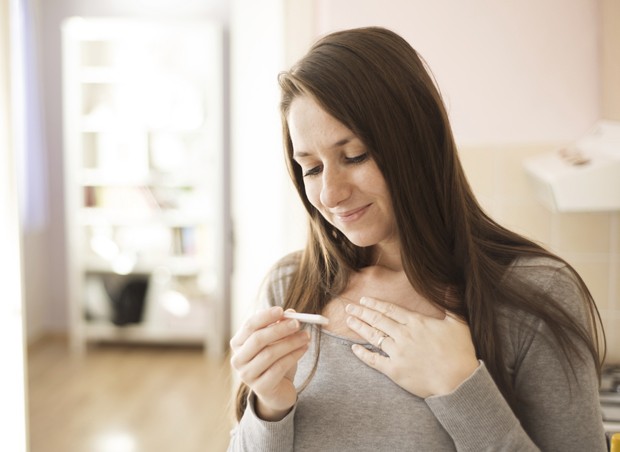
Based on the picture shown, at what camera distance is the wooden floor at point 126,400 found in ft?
11.3

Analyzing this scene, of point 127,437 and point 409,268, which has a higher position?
point 409,268

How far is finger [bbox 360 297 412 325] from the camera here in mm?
1065

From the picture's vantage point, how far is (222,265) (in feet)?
16.3

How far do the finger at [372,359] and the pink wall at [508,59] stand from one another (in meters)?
1.13

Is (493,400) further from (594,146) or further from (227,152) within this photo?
(227,152)

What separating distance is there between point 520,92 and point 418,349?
125cm

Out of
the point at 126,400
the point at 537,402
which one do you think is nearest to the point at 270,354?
the point at 537,402

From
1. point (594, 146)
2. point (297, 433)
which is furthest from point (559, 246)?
point (297, 433)

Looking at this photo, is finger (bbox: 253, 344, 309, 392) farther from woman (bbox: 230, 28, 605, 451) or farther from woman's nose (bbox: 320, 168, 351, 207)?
woman's nose (bbox: 320, 168, 351, 207)

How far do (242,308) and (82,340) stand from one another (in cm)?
278

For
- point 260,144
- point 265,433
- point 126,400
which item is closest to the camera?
point 265,433

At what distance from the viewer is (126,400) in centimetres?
401

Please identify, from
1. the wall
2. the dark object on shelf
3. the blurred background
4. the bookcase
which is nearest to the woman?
the wall

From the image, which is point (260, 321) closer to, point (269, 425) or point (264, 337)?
point (264, 337)
